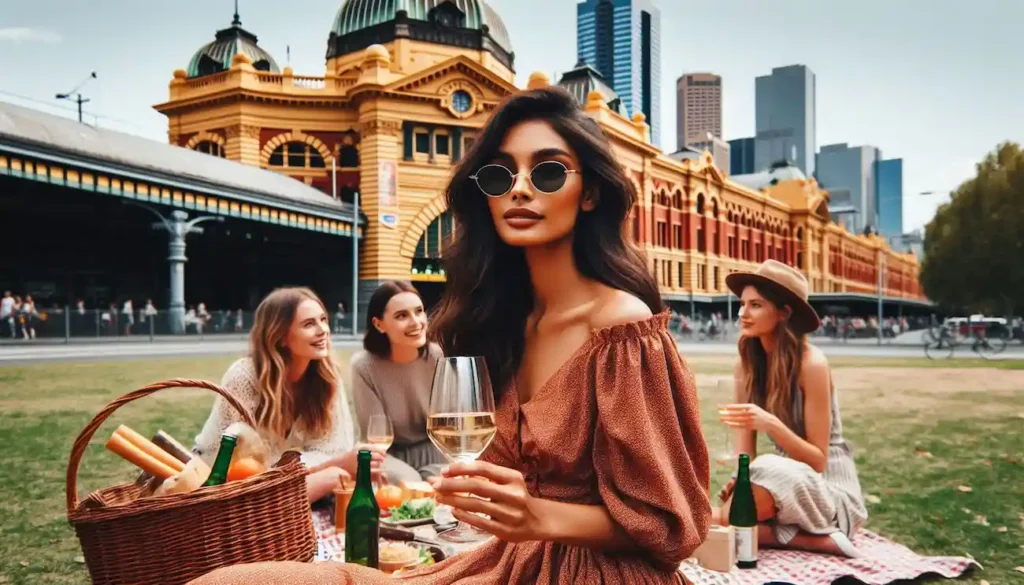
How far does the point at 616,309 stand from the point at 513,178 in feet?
1.31

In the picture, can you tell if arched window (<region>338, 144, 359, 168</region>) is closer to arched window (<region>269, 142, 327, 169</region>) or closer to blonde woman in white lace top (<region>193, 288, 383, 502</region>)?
arched window (<region>269, 142, 327, 169</region>)

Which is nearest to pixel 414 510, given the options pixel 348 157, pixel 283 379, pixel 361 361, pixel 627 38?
pixel 283 379

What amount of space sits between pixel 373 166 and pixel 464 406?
33.2 metres

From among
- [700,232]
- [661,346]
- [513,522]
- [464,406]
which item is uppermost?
[700,232]

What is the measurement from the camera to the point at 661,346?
1.52 m

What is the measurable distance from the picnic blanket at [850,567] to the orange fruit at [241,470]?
213 centimetres

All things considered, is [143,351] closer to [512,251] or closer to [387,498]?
[387,498]

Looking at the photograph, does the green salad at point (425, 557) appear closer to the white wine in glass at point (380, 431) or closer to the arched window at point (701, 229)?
the white wine in glass at point (380, 431)

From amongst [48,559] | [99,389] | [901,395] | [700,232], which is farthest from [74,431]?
[700,232]

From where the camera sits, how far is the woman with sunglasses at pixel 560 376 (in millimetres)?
1432

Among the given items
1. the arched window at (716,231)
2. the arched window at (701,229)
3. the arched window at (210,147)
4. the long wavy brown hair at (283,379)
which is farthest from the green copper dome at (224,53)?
the long wavy brown hair at (283,379)

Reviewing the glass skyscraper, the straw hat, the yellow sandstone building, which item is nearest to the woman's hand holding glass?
the straw hat

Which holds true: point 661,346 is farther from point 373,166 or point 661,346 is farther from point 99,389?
point 373,166

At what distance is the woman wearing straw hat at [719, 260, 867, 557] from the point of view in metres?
3.85
